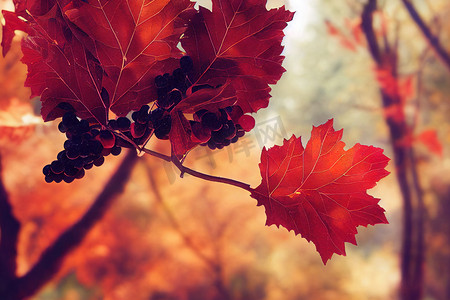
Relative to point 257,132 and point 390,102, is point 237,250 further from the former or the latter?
point 390,102

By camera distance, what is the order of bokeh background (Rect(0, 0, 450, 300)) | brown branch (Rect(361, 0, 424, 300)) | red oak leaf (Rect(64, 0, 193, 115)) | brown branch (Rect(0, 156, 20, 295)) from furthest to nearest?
brown branch (Rect(361, 0, 424, 300)) → bokeh background (Rect(0, 0, 450, 300)) → brown branch (Rect(0, 156, 20, 295)) → red oak leaf (Rect(64, 0, 193, 115))

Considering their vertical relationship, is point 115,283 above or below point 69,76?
below

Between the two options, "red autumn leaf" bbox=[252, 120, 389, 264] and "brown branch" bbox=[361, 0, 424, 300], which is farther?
"brown branch" bbox=[361, 0, 424, 300]

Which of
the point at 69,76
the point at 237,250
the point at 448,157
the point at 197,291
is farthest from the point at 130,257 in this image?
the point at 448,157

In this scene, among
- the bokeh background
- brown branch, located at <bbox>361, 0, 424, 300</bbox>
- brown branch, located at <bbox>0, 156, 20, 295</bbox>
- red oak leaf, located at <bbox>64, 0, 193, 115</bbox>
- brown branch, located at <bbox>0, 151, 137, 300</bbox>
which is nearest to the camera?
red oak leaf, located at <bbox>64, 0, 193, 115</bbox>

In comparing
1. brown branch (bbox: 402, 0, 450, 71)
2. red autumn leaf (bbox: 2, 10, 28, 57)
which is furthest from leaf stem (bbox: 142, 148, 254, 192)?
brown branch (bbox: 402, 0, 450, 71)

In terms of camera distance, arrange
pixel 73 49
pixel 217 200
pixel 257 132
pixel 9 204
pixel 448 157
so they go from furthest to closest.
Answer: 1. pixel 448 157
2. pixel 217 200
3. pixel 257 132
4. pixel 9 204
5. pixel 73 49

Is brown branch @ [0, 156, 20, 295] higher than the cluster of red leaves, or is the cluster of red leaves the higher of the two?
the cluster of red leaves

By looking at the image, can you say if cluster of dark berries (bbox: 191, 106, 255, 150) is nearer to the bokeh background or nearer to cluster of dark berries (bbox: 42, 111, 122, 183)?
cluster of dark berries (bbox: 42, 111, 122, 183)
